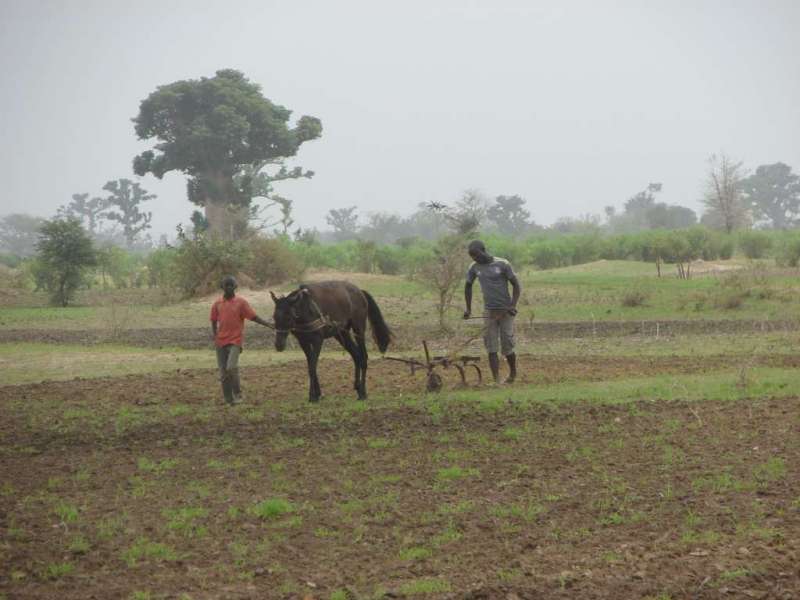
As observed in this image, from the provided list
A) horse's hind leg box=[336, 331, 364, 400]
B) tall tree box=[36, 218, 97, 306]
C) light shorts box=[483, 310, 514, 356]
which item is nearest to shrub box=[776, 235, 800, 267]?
tall tree box=[36, 218, 97, 306]

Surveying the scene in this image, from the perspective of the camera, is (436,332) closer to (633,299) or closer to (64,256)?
(633,299)

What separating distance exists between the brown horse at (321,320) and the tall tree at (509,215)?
110563 mm

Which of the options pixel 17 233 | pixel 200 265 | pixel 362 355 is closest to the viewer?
pixel 362 355

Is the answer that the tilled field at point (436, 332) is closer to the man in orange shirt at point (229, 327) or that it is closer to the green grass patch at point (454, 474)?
the man in orange shirt at point (229, 327)

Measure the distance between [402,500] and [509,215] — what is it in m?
118

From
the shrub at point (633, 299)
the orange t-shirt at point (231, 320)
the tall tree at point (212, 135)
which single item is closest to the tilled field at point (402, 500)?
the orange t-shirt at point (231, 320)

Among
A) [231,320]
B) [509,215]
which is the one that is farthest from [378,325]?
[509,215]

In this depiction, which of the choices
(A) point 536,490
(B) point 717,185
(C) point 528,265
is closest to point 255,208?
(C) point 528,265

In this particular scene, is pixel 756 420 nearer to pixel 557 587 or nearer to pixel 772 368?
pixel 772 368

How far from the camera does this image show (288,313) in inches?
555

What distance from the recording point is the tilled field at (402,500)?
24.0 feet

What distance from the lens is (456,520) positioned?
337 inches

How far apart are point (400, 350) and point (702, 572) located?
14346 millimetres

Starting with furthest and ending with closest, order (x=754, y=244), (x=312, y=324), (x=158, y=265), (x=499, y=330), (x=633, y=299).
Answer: (x=754, y=244) < (x=158, y=265) < (x=633, y=299) < (x=499, y=330) < (x=312, y=324)
